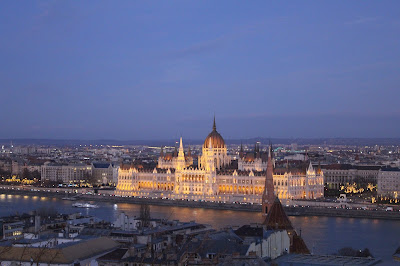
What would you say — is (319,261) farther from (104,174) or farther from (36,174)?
(36,174)

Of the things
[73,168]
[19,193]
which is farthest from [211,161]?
[73,168]

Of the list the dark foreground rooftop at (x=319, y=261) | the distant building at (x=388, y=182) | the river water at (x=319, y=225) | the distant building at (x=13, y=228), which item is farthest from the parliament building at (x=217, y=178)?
the dark foreground rooftop at (x=319, y=261)

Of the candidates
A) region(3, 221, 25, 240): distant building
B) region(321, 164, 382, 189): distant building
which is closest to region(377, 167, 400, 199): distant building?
region(321, 164, 382, 189): distant building

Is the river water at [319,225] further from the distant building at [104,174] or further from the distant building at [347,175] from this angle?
the distant building at [347,175]

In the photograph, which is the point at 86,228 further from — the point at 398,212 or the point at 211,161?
the point at 211,161

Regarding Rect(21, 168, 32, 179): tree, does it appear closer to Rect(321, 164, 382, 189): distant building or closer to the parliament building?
the parliament building
